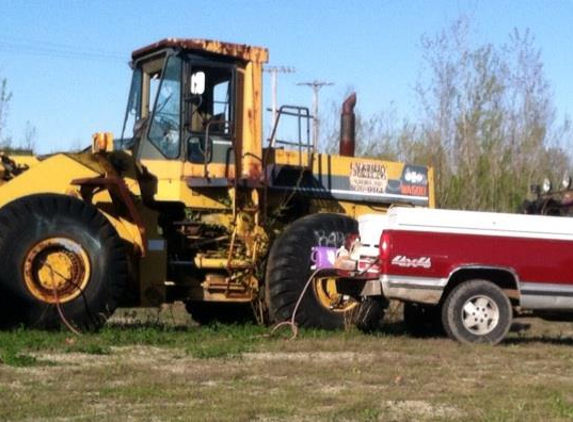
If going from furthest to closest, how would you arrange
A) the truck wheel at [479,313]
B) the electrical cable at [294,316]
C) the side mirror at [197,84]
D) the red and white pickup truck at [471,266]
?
1. the side mirror at [197,84]
2. the electrical cable at [294,316]
3. the truck wheel at [479,313]
4. the red and white pickup truck at [471,266]

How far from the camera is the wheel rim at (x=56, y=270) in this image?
13.0m

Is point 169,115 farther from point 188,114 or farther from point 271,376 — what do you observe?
point 271,376

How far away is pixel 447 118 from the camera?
2958 cm

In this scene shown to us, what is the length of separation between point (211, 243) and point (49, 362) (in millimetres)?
3999

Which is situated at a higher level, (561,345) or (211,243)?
(211,243)

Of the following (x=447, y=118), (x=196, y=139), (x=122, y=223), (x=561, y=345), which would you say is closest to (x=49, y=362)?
(x=122, y=223)

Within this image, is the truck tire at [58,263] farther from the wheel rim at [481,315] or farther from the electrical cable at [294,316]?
the wheel rim at [481,315]

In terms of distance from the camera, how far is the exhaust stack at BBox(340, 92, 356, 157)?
16.3 meters

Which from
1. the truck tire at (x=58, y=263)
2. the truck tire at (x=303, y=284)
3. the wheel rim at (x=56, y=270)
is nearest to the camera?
the truck tire at (x=58, y=263)

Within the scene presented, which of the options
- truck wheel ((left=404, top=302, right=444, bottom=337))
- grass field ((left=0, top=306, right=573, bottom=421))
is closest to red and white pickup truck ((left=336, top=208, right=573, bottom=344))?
grass field ((left=0, top=306, right=573, bottom=421))

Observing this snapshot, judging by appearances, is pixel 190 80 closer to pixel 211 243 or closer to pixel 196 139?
pixel 196 139

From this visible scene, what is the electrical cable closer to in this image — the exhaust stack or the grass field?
the grass field

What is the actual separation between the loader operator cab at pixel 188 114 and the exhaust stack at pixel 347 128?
216 cm

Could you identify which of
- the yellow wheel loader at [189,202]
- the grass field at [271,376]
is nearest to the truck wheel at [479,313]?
the grass field at [271,376]
